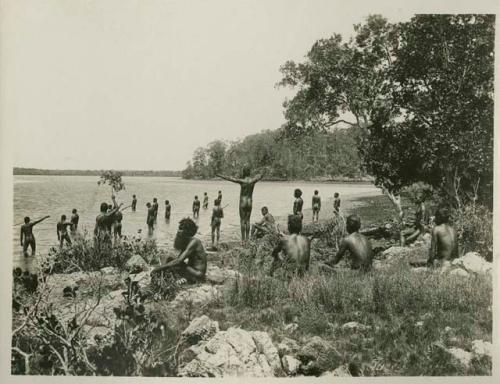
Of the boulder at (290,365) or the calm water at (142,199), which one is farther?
the calm water at (142,199)

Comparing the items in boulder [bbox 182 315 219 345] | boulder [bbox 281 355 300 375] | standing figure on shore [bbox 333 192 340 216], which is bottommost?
boulder [bbox 281 355 300 375]

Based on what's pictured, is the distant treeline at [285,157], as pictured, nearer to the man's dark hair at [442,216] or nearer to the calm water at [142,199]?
the calm water at [142,199]

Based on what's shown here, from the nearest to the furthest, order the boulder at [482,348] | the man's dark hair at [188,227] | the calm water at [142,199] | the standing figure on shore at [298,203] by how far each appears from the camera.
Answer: the boulder at [482,348] < the calm water at [142,199] < the man's dark hair at [188,227] < the standing figure on shore at [298,203]

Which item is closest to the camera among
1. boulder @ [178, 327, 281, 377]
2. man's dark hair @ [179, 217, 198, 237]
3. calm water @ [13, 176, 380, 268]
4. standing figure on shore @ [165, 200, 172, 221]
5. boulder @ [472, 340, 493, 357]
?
boulder @ [178, 327, 281, 377]

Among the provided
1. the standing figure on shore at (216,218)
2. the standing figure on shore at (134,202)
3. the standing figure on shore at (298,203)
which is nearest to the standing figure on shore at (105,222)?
the standing figure on shore at (134,202)

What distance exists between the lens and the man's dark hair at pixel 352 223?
566cm

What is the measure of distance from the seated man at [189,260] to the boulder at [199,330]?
0.44 m

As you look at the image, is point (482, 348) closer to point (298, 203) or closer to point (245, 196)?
point (298, 203)

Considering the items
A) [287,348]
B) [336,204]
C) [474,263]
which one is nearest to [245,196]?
[336,204]

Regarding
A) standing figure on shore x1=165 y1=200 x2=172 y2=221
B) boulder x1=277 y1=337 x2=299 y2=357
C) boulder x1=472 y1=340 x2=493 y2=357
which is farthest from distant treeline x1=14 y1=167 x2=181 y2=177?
boulder x1=472 y1=340 x2=493 y2=357

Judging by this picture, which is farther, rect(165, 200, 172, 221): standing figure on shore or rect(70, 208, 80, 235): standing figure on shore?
rect(165, 200, 172, 221): standing figure on shore

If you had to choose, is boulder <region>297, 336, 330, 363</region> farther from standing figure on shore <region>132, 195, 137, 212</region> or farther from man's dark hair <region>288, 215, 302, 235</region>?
standing figure on shore <region>132, 195, 137, 212</region>

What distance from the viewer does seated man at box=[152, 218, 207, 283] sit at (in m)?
5.50

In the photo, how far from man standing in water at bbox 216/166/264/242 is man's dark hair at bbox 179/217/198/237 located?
476 millimetres
